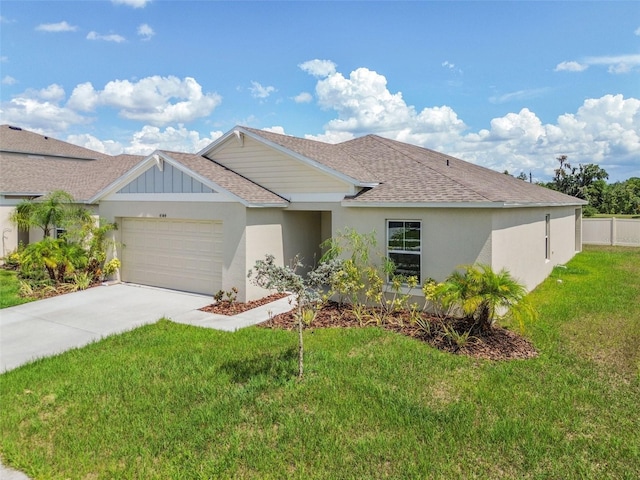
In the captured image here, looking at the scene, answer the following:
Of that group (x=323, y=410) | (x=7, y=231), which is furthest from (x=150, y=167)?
(x=323, y=410)

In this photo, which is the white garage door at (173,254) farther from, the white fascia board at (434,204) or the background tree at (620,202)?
the background tree at (620,202)

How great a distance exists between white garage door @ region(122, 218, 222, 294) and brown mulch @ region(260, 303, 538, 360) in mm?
3772

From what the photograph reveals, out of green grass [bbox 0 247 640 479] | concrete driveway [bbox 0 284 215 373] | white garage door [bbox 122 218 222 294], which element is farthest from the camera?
white garage door [bbox 122 218 222 294]

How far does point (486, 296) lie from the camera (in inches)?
318

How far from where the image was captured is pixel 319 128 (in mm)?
21125

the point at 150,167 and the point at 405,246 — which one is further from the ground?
the point at 150,167

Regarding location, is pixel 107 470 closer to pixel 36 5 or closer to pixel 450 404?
pixel 450 404

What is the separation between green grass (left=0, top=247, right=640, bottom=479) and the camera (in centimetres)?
460

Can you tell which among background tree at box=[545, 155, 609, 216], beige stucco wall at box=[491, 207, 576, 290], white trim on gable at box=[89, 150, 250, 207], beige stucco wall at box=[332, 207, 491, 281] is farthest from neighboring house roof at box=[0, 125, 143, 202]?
background tree at box=[545, 155, 609, 216]

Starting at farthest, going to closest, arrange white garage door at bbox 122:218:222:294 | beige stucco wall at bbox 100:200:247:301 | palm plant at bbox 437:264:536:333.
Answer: white garage door at bbox 122:218:222:294, beige stucco wall at bbox 100:200:247:301, palm plant at bbox 437:264:536:333

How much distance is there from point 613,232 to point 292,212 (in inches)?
981

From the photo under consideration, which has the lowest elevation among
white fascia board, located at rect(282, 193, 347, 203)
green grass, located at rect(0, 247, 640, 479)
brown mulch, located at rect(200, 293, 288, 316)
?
green grass, located at rect(0, 247, 640, 479)

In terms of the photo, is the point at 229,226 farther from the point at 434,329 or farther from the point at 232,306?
the point at 434,329

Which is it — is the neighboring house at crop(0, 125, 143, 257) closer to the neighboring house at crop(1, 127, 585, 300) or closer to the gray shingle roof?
the neighboring house at crop(1, 127, 585, 300)
